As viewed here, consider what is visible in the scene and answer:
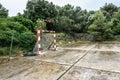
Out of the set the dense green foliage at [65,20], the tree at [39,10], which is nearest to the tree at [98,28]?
the dense green foliage at [65,20]

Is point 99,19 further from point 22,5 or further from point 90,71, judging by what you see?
point 90,71

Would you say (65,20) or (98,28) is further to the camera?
(65,20)

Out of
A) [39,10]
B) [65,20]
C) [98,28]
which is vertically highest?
[39,10]

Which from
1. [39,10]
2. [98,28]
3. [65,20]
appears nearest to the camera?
[39,10]

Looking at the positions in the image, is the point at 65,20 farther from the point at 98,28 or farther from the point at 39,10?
the point at 98,28

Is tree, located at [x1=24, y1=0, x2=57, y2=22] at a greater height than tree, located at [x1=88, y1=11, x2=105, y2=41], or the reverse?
tree, located at [x1=24, y1=0, x2=57, y2=22]

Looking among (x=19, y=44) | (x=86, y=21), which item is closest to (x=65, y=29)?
(x=86, y=21)

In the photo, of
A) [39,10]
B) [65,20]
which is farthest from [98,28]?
[39,10]

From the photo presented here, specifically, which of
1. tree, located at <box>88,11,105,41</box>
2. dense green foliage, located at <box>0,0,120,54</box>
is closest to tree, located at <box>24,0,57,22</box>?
dense green foliage, located at <box>0,0,120,54</box>

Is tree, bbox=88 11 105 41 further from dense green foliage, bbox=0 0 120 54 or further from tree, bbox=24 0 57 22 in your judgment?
tree, bbox=24 0 57 22

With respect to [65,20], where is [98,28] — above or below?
below

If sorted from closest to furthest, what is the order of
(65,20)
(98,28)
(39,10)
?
(39,10) → (98,28) → (65,20)

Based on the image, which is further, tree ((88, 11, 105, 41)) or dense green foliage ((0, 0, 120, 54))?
tree ((88, 11, 105, 41))

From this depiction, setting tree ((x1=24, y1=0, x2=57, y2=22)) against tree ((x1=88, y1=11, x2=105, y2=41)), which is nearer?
tree ((x1=24, y1=0, x2=57, y2=22))
